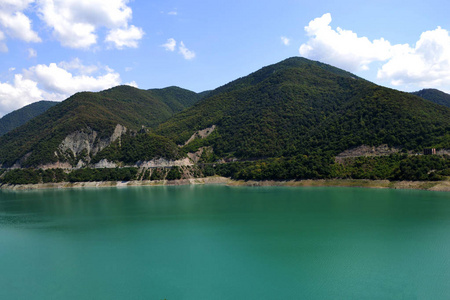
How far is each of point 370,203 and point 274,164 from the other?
44408 mm

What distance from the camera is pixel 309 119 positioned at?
444 feet

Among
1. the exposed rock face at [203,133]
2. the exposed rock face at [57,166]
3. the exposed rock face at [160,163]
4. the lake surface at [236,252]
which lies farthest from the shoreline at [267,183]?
the exposed rock face at [203,133]

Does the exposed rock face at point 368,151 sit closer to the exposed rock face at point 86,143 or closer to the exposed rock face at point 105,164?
the exposed rock face at point 105,164

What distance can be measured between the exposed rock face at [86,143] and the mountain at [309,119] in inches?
1151

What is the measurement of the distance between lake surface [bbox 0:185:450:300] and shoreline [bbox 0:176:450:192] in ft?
40.1

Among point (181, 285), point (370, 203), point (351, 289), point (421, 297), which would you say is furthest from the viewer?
point (370, 203)

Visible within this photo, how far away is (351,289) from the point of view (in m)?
23.5

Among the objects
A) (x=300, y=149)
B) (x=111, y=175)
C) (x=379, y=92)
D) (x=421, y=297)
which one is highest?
(x=379, y=92)

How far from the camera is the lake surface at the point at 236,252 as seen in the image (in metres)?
24.2

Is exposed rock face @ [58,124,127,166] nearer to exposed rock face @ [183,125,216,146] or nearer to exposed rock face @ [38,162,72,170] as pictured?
exposed rock face @ [38,162,72,170]

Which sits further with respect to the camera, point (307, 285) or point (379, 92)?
point (379, 92)

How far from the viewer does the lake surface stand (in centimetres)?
2420

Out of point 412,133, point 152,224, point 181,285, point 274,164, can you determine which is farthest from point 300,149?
point 181,285

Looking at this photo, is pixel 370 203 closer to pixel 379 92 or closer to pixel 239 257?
pixel 239 257
